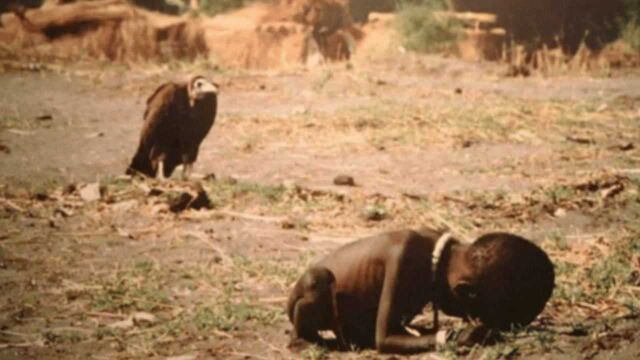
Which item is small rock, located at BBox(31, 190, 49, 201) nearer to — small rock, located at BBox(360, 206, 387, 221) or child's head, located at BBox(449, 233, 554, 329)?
small rock, located at BBox(360, 206, 387, 221)

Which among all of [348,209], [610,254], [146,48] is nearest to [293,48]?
[146,48]

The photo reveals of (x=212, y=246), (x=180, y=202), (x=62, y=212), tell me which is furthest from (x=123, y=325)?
(x=62, y=212)

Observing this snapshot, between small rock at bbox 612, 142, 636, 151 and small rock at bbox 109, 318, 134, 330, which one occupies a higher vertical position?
small rock at bbox 612, 142, 636, 151

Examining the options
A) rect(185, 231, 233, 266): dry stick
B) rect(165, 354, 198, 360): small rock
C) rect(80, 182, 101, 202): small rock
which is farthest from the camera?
rect(80, 182, 101, 202): small rock

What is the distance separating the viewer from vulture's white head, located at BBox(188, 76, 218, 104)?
957cm

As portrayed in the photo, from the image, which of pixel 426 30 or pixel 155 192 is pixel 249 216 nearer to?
pixel 155 192

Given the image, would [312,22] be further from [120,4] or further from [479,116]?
[479,116]

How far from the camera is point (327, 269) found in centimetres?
411

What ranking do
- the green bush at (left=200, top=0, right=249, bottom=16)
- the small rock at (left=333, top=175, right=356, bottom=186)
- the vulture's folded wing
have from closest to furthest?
the small rock at (left=333, top=175, right=356, bottom=186)
the vulture's folded wing
the green bush at (left=200, top=0, right=249, bottom=16)

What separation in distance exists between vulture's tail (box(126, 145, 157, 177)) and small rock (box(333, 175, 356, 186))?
215 centimetres

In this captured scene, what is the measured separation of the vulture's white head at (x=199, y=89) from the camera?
957 centimetres

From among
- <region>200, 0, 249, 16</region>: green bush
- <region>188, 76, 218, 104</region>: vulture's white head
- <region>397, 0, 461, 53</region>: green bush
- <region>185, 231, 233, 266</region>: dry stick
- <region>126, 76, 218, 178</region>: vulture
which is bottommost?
<region>185, 231, 233, 266</region>: dry stick

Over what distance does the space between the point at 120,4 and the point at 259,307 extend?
68.3ft

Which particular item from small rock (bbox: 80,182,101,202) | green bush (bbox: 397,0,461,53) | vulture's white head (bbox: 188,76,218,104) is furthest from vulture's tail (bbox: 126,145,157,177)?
green bush (bbox: 397,0,461,53)
